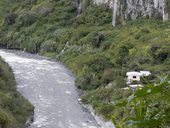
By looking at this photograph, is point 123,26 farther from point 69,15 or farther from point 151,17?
point 69,15

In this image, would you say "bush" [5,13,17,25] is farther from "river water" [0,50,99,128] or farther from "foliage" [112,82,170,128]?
"foliage" [112,82,170,128]

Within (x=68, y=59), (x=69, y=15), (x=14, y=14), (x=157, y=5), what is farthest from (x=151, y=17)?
(x=14, y=14)

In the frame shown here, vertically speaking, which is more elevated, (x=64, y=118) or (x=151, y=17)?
(x=151, y=17)

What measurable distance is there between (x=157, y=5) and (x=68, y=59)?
45.0 feet

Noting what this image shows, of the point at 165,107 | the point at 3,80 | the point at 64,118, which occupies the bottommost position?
the point at 64,118

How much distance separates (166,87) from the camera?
5.67 feet

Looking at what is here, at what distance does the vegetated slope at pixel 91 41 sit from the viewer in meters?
34.7

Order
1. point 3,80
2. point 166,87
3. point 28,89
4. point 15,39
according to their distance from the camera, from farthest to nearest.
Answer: point 15,39
point 28,89
point 3,80
point 166,87

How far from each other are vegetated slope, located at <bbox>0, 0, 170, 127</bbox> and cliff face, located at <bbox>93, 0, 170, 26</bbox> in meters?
1.31

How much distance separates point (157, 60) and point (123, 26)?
19318 millimetres

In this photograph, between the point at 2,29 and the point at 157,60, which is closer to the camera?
the point at 157,60

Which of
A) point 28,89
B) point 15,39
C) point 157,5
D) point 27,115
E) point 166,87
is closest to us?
point 166,87

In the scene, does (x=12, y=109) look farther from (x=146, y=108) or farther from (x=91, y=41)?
(x=91, y=41)

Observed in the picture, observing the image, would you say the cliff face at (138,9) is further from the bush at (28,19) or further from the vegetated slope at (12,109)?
the vegetated slope at (12,109)
